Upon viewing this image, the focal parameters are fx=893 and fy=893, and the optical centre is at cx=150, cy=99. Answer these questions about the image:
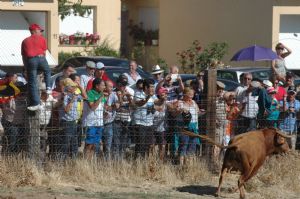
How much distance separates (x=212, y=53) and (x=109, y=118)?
16.9 metres

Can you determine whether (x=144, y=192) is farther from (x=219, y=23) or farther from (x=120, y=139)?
(x=219, y=23)

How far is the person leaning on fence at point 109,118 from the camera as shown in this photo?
46.4 feet

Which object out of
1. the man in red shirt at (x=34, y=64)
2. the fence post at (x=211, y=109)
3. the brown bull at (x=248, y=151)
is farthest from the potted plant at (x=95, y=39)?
the brown bull at (x=248, y=151)

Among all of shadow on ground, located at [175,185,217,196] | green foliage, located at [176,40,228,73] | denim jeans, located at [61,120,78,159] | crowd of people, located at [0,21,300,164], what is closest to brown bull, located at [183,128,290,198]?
shadow on ground, located at [175,185,217,196]

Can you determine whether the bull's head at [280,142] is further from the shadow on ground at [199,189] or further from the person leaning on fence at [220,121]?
the person leaning on fence at [220,121]

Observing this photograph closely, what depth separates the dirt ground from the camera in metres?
12.5

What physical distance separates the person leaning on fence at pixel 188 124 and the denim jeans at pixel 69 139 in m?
1.74

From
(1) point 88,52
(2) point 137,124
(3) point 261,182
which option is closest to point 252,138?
(3) point 261,182

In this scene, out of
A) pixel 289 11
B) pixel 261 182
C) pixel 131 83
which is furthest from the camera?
pixel 289 11

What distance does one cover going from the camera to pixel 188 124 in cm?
1454

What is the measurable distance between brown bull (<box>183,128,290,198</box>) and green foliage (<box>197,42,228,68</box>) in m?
17.2

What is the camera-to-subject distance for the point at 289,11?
2923 cm

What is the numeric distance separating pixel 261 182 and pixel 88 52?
69.8 ft

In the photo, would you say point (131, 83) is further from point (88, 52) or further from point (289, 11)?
point (88, 52)
